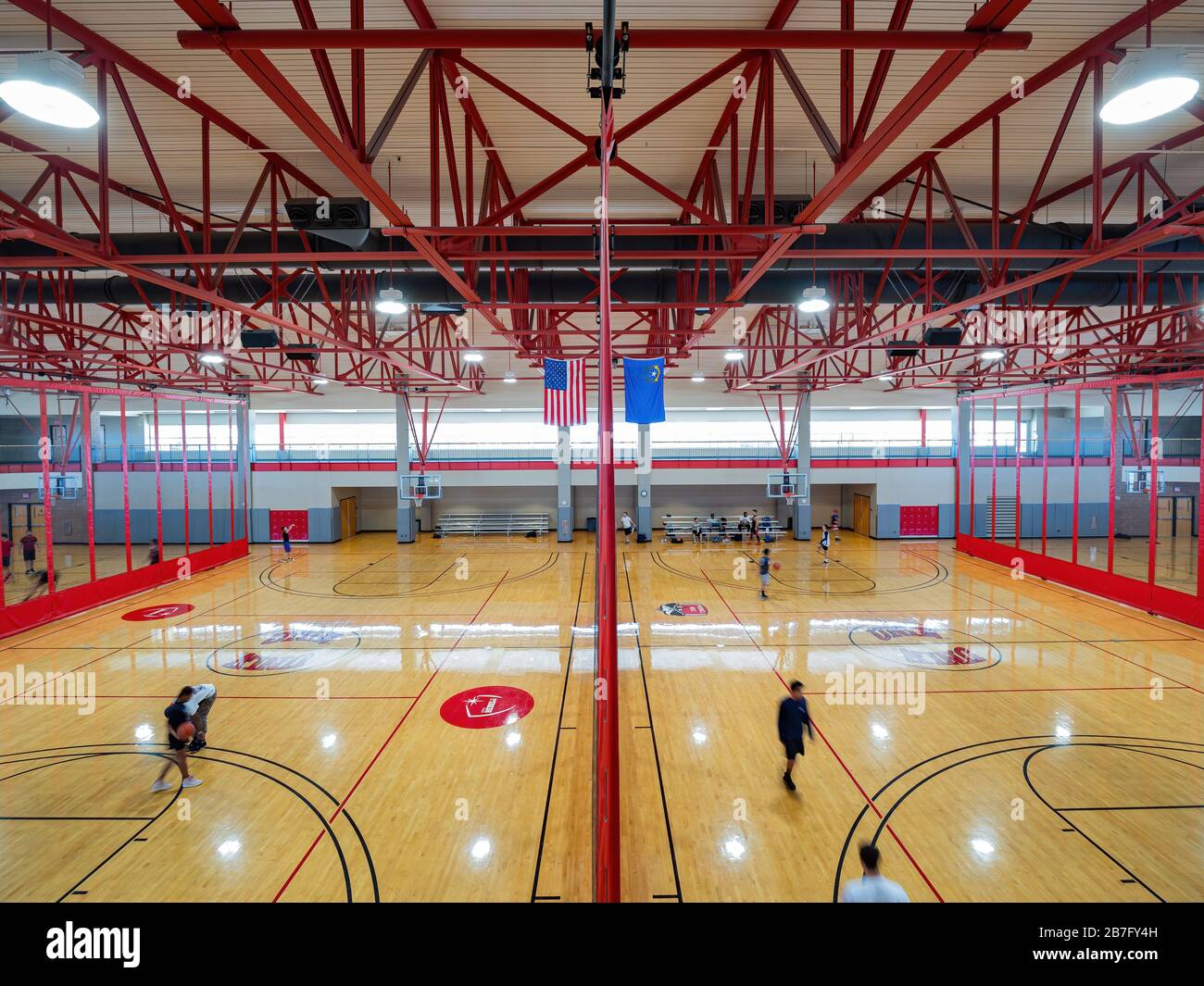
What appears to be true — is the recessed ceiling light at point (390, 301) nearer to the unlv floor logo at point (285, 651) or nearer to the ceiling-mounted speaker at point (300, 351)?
the ceiling-mounted speaker at point (300, 351)

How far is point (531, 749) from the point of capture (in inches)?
387

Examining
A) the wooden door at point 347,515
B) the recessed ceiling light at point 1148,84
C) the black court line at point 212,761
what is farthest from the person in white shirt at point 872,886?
the wooden door at point 347,515

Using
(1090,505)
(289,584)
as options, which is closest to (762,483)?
(1090,505)

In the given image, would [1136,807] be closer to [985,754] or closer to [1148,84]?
[985,754]

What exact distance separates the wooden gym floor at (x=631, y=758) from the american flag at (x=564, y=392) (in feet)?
20.3

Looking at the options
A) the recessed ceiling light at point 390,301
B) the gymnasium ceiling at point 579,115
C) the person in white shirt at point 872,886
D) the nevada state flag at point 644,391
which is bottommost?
the person in white shirt at point 872,886

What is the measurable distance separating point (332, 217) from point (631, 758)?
9945mm

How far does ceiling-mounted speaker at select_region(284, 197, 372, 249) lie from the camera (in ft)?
29.9

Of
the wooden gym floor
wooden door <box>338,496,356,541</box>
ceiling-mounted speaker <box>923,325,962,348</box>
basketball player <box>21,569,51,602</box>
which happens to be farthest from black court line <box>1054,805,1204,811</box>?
wooden door <box>338,496,356,541</box>

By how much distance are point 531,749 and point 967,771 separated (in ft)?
22.9

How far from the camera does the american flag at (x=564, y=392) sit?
1655 cm

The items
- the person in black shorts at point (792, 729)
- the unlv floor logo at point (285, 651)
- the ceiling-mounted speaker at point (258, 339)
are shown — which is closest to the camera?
the person in black shorts at point (792, 729)

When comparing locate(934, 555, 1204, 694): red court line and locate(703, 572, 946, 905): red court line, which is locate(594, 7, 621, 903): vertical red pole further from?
locate(934, 555, 1204, 694): red court line
